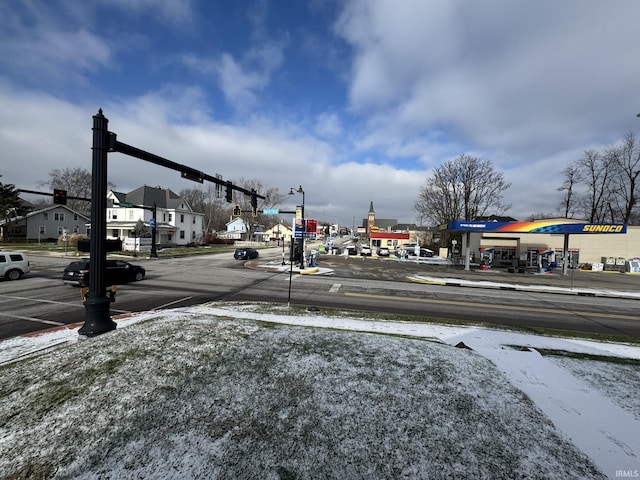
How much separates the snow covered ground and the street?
4491mm

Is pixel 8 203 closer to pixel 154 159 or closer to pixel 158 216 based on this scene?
pixel 158 216

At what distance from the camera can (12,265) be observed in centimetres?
1565

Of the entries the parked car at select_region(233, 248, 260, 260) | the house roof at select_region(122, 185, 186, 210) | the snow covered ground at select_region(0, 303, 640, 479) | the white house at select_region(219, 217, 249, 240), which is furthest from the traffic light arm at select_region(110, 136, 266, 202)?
the white house at select_region(219, 217, 249, 240)

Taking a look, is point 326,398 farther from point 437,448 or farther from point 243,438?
point 437,448

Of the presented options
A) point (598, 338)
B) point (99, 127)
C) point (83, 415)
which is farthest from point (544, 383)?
point (99, 127)

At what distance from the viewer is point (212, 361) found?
15.9ft

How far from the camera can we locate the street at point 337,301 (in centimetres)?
978

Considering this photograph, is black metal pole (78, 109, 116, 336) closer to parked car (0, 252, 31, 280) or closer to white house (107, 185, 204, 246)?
parked car (0, 252, 31, 280)

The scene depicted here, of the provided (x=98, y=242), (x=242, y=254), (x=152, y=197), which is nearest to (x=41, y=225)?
(x=152, y=197)

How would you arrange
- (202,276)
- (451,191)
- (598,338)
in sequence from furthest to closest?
(451,191), (202,276), (598,338)

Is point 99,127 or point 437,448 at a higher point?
point 99,127

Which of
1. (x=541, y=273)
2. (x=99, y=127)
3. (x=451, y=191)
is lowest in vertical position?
(x=541, y=273)

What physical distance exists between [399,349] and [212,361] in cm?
368

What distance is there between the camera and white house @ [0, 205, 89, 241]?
4569 centimetres
